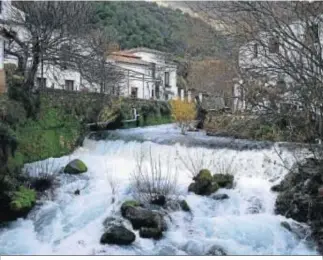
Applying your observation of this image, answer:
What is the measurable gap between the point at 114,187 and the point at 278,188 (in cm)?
338

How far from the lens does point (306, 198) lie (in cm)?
908

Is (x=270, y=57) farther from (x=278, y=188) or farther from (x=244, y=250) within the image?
(x=278, y=188)

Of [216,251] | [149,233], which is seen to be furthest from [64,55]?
[216,251]

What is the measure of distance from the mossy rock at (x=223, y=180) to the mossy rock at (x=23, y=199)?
3670 millimetres

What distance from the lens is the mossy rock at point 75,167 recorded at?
11820mm

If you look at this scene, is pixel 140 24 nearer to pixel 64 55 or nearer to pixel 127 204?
pixel 64 55

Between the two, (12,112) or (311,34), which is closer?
(311,34)

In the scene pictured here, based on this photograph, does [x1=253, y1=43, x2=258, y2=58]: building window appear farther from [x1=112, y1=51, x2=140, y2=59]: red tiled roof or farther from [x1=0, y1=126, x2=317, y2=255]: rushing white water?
[x1=112, y1=51, x2=140, y2=59]: red tiled roof

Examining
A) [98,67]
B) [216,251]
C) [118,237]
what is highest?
[98,67]

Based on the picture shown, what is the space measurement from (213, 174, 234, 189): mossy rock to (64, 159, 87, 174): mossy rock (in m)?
3.25

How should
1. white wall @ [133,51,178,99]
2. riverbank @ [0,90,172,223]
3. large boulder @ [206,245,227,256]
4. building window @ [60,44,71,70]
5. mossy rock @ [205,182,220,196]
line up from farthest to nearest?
white wall @ [133,51,178,99] < building window @ [60,44,71,70] < mossy rock @ [205,182,220,196] < riverbank @ [0,90,172,223] < large boulder @ [206,245,227,256]

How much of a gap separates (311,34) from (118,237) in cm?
421

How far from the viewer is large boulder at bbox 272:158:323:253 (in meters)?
8.76

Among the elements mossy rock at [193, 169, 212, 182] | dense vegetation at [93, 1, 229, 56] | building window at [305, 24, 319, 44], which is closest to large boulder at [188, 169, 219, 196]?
mossy rock at [193, 169, 212, 182]
